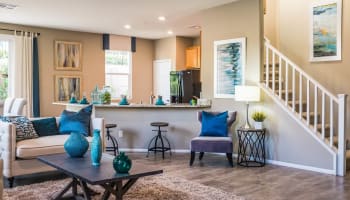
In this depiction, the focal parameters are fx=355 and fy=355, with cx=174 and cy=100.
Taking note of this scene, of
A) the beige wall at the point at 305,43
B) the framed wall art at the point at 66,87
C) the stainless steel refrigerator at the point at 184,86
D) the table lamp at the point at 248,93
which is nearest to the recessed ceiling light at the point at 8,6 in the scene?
the framed wall art at the point at 66,87

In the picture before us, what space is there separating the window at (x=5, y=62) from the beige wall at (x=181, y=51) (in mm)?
4214

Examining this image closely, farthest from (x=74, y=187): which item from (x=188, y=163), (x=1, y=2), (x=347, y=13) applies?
(x=347, y=13)

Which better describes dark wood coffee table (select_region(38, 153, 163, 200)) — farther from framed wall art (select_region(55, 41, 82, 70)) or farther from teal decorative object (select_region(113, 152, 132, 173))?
framed wall art (select_region(55, 41, 82, 70))

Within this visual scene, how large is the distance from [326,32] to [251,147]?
2.34m

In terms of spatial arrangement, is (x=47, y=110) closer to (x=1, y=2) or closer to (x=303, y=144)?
(x=1, y=2)

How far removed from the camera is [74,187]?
3.77 meters

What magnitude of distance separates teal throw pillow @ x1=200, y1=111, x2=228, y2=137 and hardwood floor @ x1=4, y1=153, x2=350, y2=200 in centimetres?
47

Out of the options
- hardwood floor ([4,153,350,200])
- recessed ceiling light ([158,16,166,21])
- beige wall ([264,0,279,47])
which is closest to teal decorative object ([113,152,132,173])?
hardwood floor ([4,153,350,200])

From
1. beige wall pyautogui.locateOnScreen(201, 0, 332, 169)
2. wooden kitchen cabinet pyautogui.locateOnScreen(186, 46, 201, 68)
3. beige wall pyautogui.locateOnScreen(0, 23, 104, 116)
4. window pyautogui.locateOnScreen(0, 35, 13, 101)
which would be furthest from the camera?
wooden kitchen cabinet pyautogui.locateOnScreen(186, 46, 201, 68)

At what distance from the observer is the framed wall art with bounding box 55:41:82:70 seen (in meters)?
8.71

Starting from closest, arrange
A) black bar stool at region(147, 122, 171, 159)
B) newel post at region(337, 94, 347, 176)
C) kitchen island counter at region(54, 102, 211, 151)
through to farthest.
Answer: newel post at region(337, 94, 347, 176)
black bar stool at region(147, 122, 171, 159)
kitchen island counter at region(54, 102, 211, 151)

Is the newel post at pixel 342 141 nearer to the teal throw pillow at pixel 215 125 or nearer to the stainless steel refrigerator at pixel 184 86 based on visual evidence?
the teal throw pillow at pixel 215 125

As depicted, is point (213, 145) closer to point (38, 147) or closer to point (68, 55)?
point (38, 147)

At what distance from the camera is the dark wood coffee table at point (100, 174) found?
296 cm
